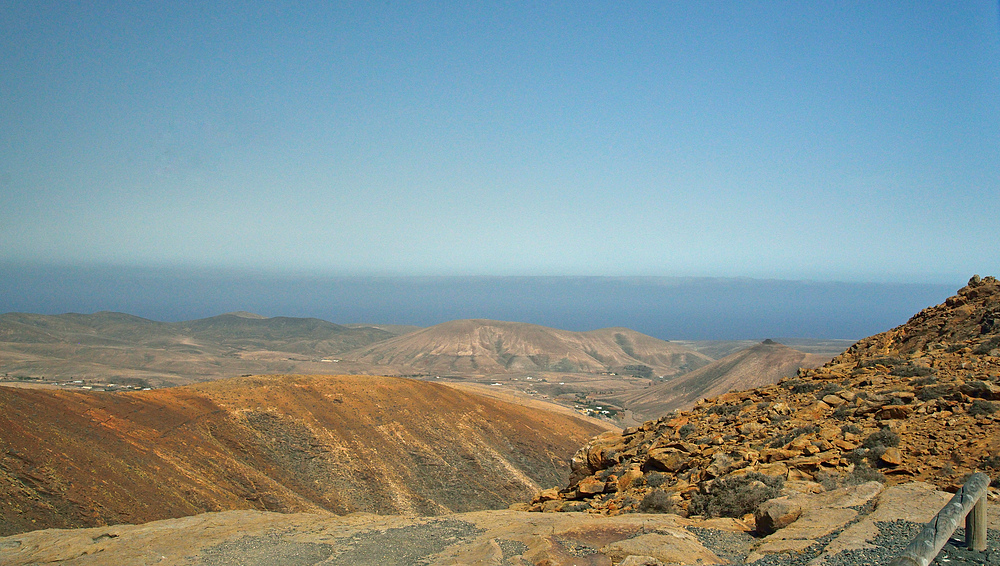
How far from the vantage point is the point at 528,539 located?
984cm

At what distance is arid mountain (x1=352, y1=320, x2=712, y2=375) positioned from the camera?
468ft

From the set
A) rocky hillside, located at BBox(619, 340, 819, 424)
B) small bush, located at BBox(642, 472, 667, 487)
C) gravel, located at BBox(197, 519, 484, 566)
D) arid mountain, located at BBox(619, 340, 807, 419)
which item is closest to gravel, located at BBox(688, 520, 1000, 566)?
small bush, located at BBox(642, 472, 667, 487)

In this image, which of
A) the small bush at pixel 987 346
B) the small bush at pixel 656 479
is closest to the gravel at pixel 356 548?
the small bush at pixel 656 479

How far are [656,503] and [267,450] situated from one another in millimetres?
25419

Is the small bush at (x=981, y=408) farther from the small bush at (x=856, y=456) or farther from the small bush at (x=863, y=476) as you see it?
the small bush at (x=863, y=476)

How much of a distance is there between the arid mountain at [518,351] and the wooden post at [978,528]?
126m

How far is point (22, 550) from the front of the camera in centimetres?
1302

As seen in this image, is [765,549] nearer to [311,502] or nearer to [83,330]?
[311,502]

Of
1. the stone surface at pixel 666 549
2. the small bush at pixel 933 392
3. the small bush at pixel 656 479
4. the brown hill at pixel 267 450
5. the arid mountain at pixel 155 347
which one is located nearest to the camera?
the stone surface at pixel 666 549

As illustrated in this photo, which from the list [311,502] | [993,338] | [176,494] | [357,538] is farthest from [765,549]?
[311,502]

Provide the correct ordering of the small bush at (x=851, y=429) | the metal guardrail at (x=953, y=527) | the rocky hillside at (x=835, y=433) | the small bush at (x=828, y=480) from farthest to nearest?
the small bush at (x=851, y=429), the rocky hillside at (x=835, y=433), the small bush at (x=828, y=480), the metal guardrail at (x=953, y=527)

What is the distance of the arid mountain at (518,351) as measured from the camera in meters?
143

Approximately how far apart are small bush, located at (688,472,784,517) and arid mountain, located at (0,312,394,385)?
90516 mm

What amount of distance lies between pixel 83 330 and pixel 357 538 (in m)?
182
